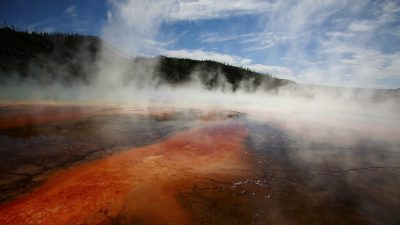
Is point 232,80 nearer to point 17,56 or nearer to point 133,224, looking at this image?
point 17,56

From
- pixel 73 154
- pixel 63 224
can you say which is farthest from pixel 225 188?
pixel 73 154

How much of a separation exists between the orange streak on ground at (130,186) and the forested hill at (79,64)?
12.9 m

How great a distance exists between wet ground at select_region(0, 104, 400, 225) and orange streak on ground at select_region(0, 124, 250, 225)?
1 cm

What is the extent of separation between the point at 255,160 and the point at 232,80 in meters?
23.7

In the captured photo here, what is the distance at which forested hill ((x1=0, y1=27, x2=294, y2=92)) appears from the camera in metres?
15.1

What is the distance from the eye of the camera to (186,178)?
3.32 meters

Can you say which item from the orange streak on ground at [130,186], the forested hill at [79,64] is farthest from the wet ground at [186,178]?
the forested hill at [79,64]

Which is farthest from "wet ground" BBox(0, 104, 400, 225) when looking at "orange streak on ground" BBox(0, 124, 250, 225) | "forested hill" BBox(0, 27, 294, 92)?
"forested hill" BBox(0, 27, 294, 92)

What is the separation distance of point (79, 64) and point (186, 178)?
1826 cm

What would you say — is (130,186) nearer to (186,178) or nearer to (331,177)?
(186,178)

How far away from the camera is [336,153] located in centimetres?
494

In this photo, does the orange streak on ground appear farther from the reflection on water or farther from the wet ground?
the reflection on water

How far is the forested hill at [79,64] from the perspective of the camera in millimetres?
15062

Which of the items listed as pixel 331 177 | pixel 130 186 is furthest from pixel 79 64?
pixel 331 177
